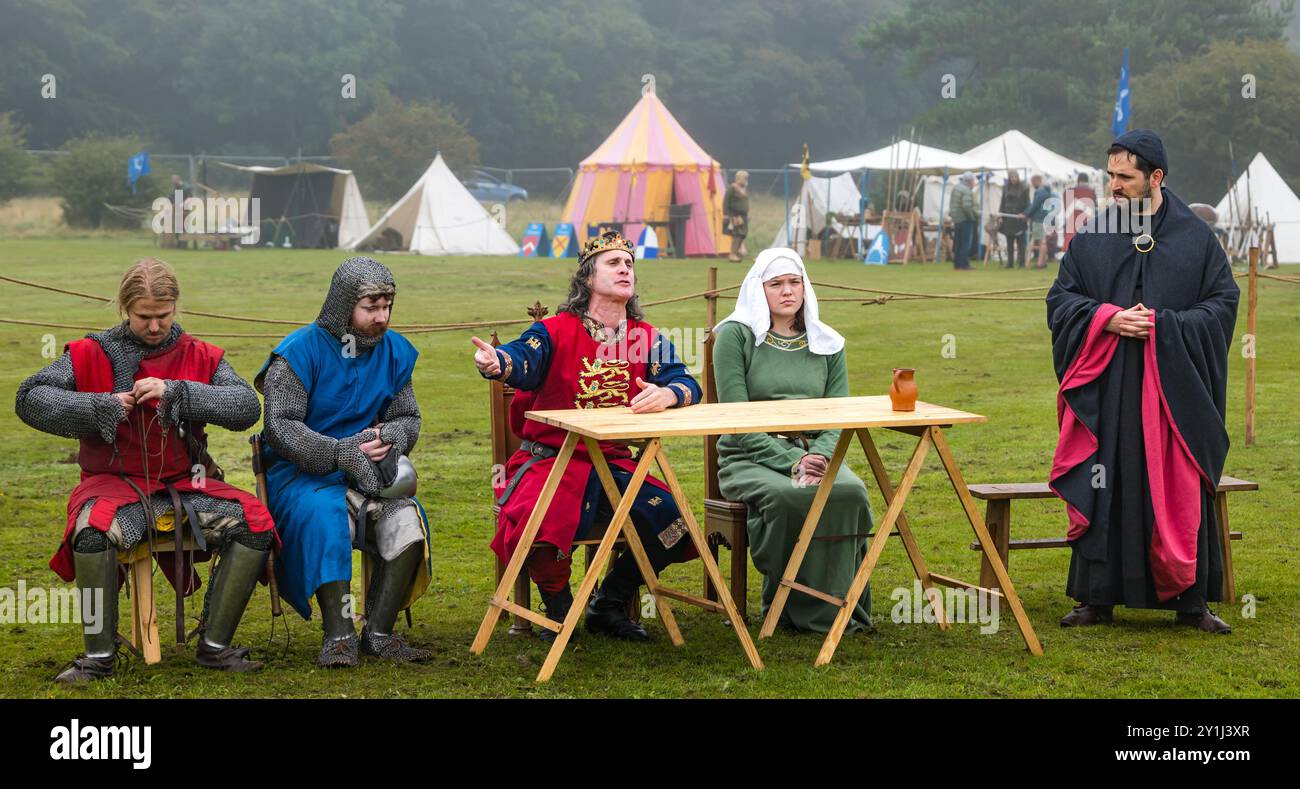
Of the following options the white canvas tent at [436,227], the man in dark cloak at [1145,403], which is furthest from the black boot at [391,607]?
the white canvas tent at [436,227]

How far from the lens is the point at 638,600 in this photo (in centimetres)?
529

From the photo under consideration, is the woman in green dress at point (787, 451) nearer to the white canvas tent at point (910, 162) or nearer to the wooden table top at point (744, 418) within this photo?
the wooden table top at point (744, 418)

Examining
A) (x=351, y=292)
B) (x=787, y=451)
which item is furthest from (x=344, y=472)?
(x=787, y=451)

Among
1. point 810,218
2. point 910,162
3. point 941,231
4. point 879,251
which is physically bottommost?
point 879,251

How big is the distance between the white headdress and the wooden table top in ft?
1.28

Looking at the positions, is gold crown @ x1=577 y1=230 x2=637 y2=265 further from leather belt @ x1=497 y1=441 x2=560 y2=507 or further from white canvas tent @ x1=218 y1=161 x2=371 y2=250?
white canvas tent @ x1=218 y1=161 x2=371 y2=250

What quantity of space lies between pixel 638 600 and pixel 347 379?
1277 mm

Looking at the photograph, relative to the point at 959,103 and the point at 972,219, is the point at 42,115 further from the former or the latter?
the point at 972,219

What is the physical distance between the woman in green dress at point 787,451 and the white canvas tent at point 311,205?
24152 millimetres

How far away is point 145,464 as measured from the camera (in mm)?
4570

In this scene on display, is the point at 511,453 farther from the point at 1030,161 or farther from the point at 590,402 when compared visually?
the point at 1030,161

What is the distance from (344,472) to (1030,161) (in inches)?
987

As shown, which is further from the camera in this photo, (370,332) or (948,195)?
(948,195)

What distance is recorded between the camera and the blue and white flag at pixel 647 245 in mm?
26047
